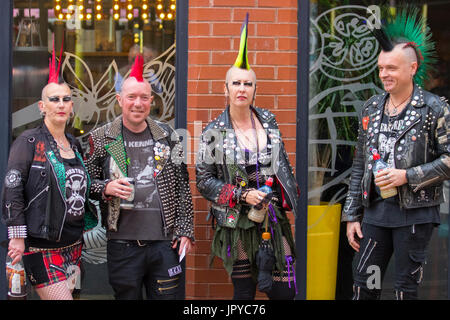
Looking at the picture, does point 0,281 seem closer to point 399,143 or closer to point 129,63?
point 129,63

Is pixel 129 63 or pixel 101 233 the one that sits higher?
pixel 129 63

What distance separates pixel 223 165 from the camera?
14.2 ft

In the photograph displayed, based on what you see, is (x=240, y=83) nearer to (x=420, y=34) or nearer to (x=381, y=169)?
(x=381, y=169)

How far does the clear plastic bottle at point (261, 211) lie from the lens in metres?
4.21

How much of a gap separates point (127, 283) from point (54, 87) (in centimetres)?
136

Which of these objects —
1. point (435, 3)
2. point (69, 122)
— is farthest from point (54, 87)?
point (435, 3)

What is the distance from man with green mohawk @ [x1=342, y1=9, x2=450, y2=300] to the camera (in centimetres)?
429

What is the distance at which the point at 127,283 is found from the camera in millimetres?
4301

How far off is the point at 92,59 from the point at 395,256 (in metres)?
2.80

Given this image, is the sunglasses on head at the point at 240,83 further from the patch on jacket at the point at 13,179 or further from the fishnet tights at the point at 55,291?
the fishnet tights at the point at 55,291

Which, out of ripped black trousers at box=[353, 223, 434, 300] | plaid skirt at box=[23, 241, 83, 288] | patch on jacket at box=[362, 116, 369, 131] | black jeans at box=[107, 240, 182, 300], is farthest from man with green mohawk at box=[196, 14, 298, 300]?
plaid skirt at box=[23, 241, 83, 288]

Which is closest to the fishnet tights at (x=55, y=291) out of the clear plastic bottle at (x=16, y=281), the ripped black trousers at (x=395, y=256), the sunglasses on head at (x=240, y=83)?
the clear plastic bottle at (x=16, y=281)

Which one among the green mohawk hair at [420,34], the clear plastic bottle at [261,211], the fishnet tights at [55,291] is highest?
the green mohawk hair at [420,34]

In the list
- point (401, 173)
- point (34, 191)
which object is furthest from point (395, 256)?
point (34, 191)
